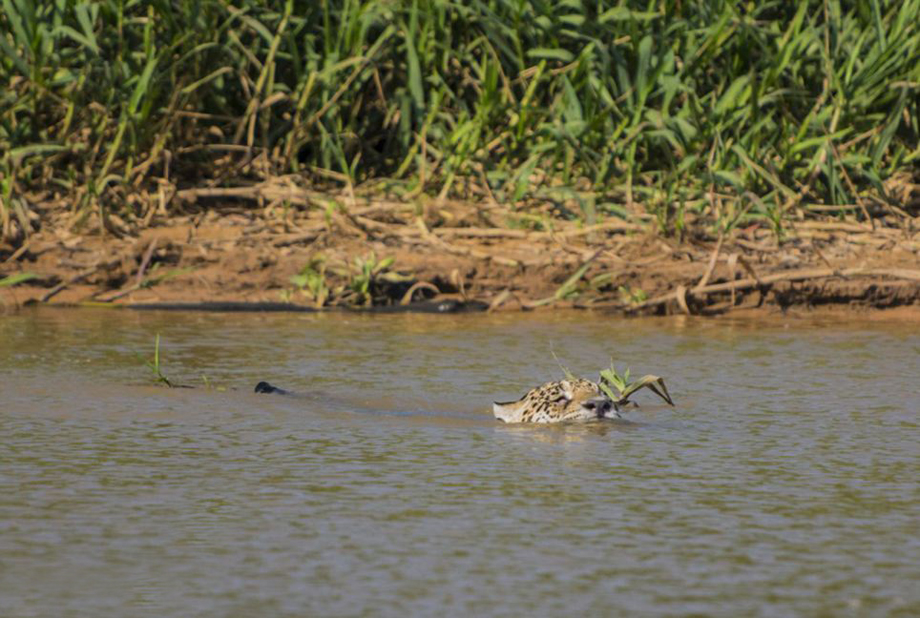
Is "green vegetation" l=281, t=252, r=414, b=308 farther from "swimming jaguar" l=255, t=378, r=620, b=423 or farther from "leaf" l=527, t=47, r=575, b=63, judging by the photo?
"swimming jaguar" l=255, t=378, r=620, b=423

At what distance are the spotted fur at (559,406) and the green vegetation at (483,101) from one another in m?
3.27

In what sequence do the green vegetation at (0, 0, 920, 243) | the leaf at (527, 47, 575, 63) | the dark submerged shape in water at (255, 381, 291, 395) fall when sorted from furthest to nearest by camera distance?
the leaf at (527, 47, 575, 63), the green vegetation at (0, 0, 920, 243), the dark submerged shape in water at (255, 381, 291, 395)

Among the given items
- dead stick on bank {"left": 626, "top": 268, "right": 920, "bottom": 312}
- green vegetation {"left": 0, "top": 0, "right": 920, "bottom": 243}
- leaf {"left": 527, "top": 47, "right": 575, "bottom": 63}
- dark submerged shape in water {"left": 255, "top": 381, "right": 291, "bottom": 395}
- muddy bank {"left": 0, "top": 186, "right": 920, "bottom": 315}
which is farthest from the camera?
leaf {"left": 527, "top": 47, "right": 575, "bottom": 63}

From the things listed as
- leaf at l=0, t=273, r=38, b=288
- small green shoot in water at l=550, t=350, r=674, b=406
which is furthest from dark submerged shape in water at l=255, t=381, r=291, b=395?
leaf at l=0, t=273, r=38, b=288

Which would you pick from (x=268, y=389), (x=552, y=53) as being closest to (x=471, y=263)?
(x=552, y=53)

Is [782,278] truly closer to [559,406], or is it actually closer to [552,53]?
[552,53]

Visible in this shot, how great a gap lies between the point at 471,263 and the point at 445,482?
4086 mm

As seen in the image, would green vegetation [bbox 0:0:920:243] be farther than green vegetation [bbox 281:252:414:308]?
Yes

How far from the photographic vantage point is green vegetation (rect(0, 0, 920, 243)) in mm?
8609

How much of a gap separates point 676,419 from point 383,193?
13.8 feet

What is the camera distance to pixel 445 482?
13.7 ft

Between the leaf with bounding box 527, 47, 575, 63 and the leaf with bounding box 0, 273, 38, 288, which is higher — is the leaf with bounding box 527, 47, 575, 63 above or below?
above

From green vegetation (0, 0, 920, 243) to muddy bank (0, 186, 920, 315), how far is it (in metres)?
0.17

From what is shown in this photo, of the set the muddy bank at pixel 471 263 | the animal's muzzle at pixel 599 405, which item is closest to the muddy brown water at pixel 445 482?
the animal's muzzle at pixel 599 405
